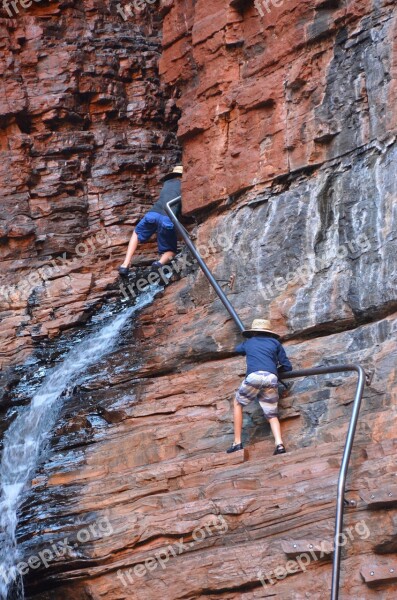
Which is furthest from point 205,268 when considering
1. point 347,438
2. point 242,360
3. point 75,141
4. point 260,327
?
point 75,141

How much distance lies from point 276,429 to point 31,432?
4.12m

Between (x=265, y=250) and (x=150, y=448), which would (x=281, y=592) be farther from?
(x=265, y=250)

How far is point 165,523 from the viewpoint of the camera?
10.9 meters

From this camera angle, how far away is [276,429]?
11.2m

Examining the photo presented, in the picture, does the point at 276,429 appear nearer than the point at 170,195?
Yes

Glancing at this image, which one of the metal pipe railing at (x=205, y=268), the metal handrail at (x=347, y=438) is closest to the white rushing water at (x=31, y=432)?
the metal pipe railing at (x=205, y=268)

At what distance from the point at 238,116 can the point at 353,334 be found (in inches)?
172

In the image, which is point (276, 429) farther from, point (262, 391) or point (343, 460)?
point (343, 460)

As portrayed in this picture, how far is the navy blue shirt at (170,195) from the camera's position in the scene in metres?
15.5

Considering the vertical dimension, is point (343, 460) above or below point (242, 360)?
below

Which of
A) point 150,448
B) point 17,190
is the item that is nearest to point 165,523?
point 150,448

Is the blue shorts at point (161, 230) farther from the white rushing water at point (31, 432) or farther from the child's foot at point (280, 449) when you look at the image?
the child's foot at point (280, 449)

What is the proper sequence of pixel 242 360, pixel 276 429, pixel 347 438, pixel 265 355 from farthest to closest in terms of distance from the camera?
1. pixel 242 360
2. pixel 265 355
3. pixel 276 429
4. pixel 347 438

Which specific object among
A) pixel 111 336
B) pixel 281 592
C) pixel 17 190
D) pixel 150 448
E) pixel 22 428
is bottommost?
pixel 281 592
